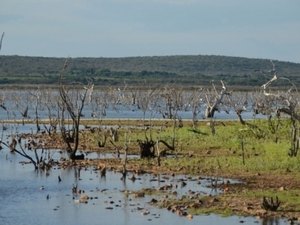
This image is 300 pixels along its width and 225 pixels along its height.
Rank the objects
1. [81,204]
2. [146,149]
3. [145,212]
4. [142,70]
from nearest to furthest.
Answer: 1. [145,212]
2. [81,204]
3. [146,149]
4. [142,70]

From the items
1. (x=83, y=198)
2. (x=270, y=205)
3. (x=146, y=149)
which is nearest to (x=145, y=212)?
(x=83, y=198)

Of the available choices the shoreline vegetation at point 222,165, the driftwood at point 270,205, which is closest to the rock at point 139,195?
the shoreline vegetation at point 222,165

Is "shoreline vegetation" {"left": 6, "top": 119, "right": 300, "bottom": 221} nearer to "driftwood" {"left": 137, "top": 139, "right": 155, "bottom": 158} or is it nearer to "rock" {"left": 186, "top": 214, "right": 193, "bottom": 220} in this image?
"rock" {"left": 186, "top": 214, "right": 193, "bottom": 220}

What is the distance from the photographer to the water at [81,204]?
67.6 feet

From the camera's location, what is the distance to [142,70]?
185m

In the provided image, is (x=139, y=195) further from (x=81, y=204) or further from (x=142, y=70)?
(x=142, y=70)

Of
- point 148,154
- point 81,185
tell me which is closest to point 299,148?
point 148,154

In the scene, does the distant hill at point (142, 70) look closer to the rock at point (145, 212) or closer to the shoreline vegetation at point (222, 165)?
the shoreline vegetation at point (222, 165)

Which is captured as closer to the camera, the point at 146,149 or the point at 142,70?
the point at 146,149

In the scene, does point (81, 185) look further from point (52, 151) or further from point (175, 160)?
point (52, 151)

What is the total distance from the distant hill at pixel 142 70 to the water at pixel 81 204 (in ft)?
381

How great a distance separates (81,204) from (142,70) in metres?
162

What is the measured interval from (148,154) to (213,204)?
1105cm

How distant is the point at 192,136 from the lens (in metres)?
40.4
